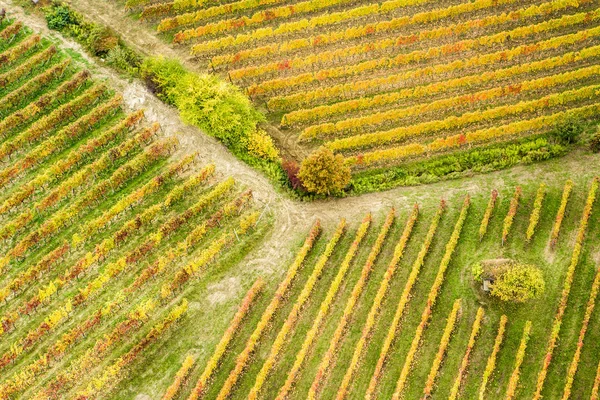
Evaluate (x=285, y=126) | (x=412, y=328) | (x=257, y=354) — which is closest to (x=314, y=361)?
(x=257, y=354)

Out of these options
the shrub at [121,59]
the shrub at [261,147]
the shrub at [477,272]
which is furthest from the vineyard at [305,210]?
the shrub at [121,59]

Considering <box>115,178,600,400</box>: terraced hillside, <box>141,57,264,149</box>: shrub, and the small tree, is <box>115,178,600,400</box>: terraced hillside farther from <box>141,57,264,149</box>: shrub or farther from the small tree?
<box>141,57,264,149</box>: shrub

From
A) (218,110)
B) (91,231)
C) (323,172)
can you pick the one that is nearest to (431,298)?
(323,172)

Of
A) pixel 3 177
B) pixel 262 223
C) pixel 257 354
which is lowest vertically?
pixel 257 354

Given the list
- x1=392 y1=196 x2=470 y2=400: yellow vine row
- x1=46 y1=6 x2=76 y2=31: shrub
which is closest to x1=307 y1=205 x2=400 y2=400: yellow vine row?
x1=392 y1=196 x2=470 y2=400: yellow vine row

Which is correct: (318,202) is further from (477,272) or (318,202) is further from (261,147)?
(477,272)

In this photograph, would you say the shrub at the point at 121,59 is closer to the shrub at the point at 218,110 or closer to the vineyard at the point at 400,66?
the vineyard at the point at 400,66

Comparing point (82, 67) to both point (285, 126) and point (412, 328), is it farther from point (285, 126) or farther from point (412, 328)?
point (412, 328)
